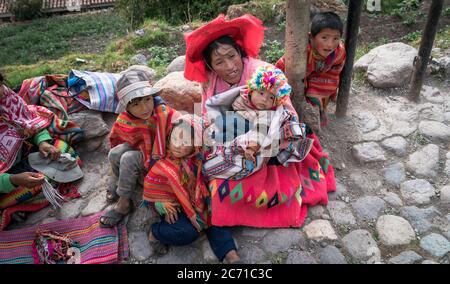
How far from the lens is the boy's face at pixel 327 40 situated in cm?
306

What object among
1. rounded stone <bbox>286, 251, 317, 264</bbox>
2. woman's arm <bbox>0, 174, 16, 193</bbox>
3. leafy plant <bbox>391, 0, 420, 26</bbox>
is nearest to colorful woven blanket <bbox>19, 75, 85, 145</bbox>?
woman's arm <bbox>0, 174, 16, 193</bbox>

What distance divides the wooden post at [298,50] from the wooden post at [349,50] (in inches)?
20.3

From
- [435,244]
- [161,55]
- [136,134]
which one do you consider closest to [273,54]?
[161,55]

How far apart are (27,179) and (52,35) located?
16605mm

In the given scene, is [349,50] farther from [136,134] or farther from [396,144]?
[136,134]

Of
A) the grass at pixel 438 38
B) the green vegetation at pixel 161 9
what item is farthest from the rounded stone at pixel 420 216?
the green vegetation at pixel 161 9

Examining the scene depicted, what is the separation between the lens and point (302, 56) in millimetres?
3148

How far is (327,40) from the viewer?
10.1 feet

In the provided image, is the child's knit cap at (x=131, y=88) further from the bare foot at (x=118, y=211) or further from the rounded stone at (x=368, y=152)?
the rounded stone at (x=368, y=152)

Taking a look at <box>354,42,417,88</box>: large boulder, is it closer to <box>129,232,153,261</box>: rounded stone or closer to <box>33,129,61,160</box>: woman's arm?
<box>129,232,153,261</box>: rounded stone

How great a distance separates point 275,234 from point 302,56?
5.04 feet

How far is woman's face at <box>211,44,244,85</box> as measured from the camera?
2.78 metres

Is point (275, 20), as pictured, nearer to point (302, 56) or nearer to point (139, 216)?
point (302, 56)

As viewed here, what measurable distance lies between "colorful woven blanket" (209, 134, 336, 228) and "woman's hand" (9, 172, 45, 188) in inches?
54.4
